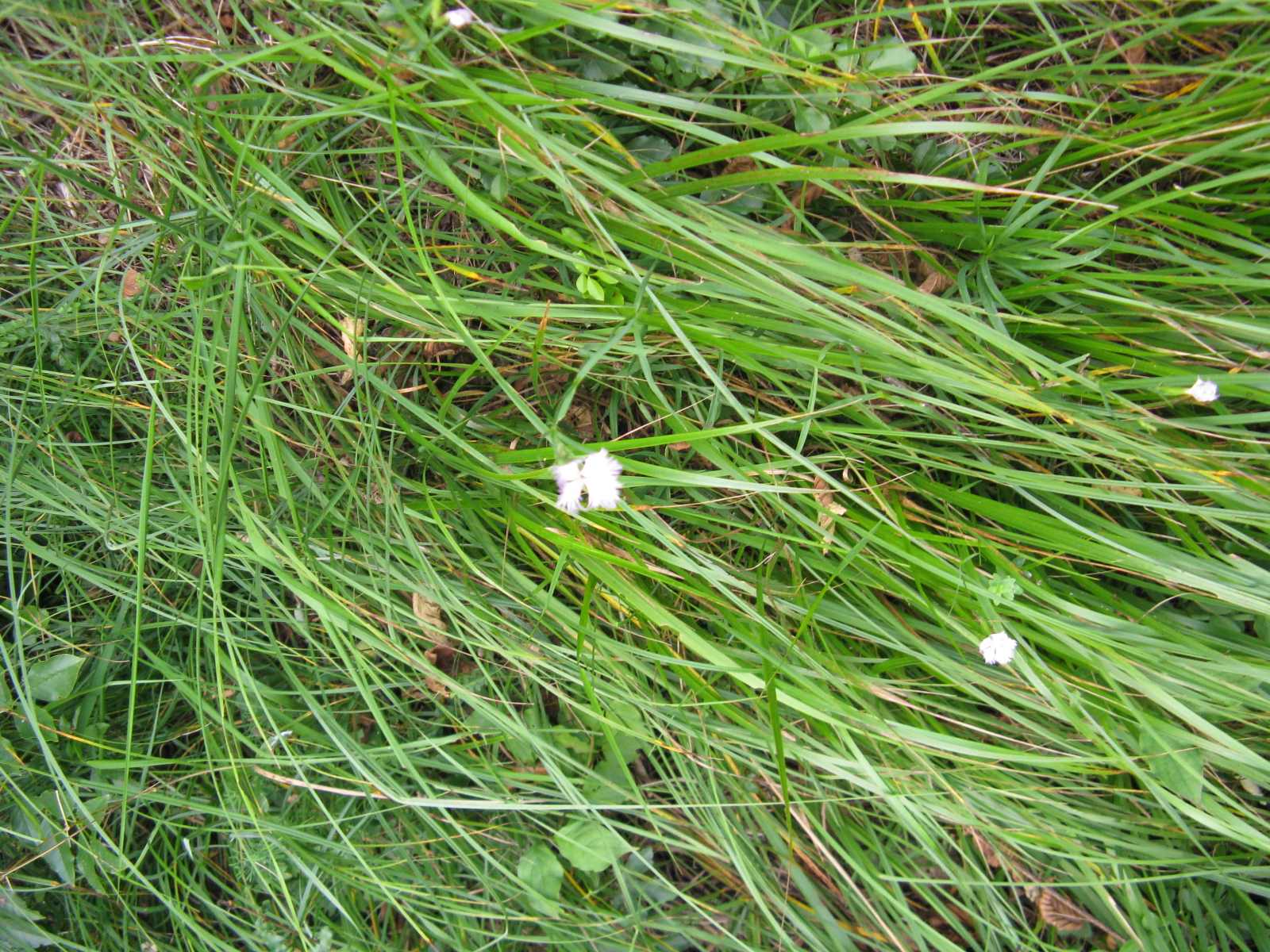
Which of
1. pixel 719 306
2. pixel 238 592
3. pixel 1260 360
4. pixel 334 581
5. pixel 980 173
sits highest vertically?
pixel 980 173

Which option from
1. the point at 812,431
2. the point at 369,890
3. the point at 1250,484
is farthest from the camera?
the point at 369,890

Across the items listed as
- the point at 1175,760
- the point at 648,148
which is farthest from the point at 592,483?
the point at 1175,760

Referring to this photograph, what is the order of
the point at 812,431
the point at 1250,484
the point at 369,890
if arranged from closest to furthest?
the point at 1250,484, the point at 812,431, the point at 369,890

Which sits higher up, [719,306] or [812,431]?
[719,306]

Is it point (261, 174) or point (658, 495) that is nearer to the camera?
point (261, 174)

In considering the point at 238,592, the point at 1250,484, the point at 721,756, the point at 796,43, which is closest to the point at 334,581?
the point at 238,592

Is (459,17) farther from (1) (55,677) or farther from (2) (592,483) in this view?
(1) (55,677)

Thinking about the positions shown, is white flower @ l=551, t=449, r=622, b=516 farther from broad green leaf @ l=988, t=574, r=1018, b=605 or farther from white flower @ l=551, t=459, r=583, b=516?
broad green leaf @ l=988, t=574, r=1018, b=605

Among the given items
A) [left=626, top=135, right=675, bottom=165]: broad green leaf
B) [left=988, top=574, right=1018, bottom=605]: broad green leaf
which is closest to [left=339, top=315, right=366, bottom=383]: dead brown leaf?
[left=626, top=135, right=675, bottom=165]: broad green leaf

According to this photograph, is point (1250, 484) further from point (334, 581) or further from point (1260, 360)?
point (334, 581)
